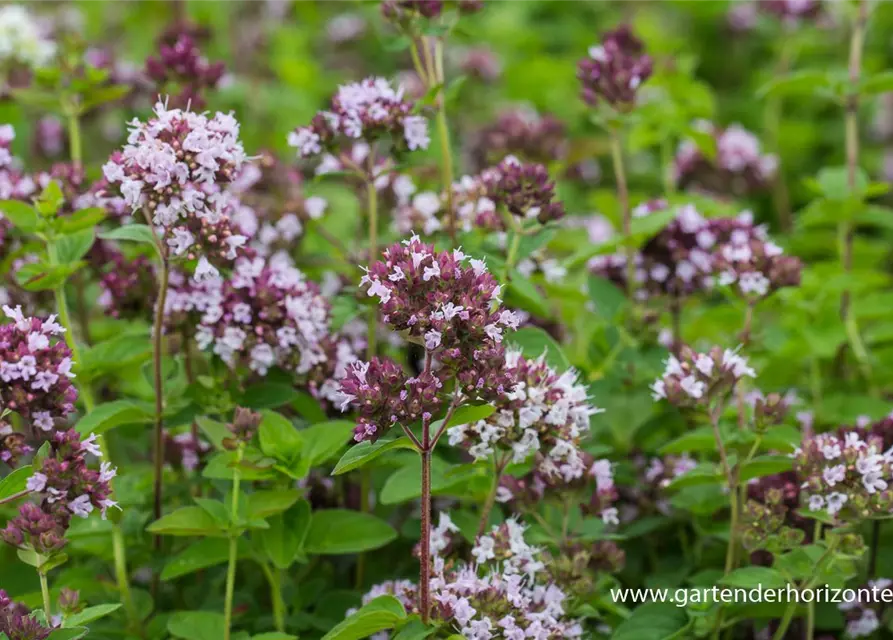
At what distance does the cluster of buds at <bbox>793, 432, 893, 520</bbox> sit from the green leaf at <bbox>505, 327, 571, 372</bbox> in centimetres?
59

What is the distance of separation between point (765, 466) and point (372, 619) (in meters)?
1.02

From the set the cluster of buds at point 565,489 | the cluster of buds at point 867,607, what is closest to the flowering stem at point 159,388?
the cluster of buds at point 565,489

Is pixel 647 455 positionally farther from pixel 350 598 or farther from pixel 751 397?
pixel 350 598

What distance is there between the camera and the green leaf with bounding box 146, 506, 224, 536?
2.25 metres

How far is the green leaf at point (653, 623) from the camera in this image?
2365 millimetres

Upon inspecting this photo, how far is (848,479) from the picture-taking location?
2.28m

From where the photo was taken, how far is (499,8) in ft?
22.7

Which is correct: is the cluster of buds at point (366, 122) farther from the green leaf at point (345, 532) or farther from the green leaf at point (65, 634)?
the green leaf at point (65, 634)

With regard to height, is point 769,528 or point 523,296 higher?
point 523,296

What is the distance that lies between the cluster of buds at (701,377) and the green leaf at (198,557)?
1.06 meters

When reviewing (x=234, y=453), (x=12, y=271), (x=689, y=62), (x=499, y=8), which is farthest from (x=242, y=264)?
(x=499, y=8)

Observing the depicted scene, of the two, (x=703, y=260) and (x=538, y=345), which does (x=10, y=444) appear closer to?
(x=538, y=345)

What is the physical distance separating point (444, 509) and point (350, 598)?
17.7 inches

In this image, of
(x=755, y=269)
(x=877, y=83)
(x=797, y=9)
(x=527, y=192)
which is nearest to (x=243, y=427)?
(x=527, y=192)
